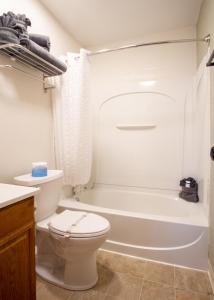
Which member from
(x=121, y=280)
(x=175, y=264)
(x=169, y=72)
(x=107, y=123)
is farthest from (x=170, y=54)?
(x=121, y=280)

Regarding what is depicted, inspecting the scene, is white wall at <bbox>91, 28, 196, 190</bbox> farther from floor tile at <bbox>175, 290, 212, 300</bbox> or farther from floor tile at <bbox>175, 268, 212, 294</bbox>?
floor tile at <bbox>175, 290, 212, 300</bbox>

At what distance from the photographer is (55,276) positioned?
4.81ft

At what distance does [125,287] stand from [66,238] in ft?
1.94

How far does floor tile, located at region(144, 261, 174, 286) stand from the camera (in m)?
1.45

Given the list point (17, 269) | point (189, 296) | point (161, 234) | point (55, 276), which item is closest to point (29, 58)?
point (17, 269)

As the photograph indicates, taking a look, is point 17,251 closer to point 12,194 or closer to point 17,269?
point 17,269

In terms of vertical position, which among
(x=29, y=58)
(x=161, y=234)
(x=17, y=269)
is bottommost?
(x=161, y=234)

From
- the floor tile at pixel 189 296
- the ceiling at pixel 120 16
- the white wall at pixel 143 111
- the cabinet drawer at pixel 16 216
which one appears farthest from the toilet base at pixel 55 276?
the ceiling at pixel 120 16

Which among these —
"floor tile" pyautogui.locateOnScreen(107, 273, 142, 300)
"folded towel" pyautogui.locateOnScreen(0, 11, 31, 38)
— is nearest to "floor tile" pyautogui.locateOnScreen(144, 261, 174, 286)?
"floor tile" pyautogui.locateOnScreen(107, 273, 142, 300)

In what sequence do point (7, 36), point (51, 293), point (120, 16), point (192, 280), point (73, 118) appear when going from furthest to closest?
point (120, 16) < point (73, 118) < point (192, 280) < point (51, 293) < point (7, 36)

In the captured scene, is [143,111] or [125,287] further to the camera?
[143,111]

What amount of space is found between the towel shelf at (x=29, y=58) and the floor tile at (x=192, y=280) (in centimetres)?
198

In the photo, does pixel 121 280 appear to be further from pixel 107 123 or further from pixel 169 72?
pixel 169 72

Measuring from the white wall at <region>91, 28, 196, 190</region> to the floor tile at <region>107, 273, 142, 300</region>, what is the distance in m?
1.18
